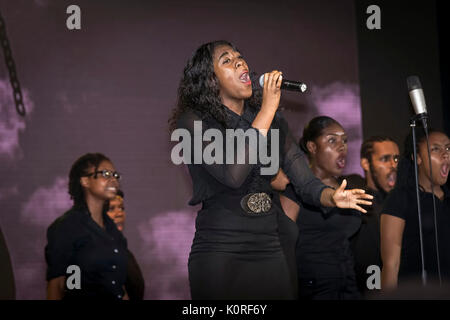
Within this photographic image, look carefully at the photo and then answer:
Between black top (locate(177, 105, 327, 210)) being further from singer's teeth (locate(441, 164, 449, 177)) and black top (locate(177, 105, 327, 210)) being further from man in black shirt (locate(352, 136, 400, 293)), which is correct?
man in black shirt (locate(352, 136, 400, 293))

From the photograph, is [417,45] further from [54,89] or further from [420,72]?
[54,89]

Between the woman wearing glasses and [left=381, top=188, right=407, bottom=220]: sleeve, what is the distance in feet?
5.53

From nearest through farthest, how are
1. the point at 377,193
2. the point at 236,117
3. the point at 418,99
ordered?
the point at 236,117 → the point at 418,99 → the point at 377,193

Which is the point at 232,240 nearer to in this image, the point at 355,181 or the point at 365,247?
the point at 365,247

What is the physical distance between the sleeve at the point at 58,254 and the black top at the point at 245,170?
1.82 metres

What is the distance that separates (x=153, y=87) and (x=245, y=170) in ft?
7.98

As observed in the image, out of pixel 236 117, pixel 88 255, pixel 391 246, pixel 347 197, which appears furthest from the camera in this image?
pixel 88 255

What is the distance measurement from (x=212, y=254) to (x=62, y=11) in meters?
2.80

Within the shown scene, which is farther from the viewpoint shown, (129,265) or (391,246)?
(129,265)

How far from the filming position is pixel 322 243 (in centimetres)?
330

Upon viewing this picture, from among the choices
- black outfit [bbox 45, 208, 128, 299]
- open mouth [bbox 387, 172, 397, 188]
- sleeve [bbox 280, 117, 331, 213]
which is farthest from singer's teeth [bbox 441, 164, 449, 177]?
black outfit [bbox 45, 208, 128, 299]

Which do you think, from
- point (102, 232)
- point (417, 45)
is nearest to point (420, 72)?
point (417, 45)

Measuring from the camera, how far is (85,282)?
3.60 m

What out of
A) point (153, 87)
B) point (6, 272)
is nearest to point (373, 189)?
point (153, 87)
